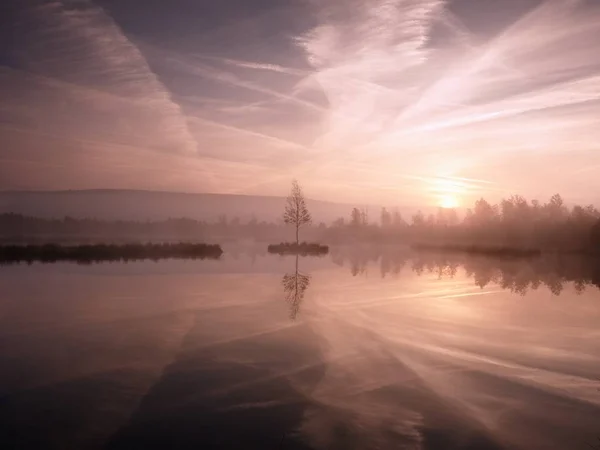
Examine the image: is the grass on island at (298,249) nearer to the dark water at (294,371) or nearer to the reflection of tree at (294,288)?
the reflection of tree at (294,288)

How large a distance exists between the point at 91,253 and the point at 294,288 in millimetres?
34564

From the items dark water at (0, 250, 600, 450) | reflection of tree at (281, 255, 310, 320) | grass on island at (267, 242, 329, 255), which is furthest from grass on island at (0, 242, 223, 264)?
dark water at (0, 250, 600, 450)

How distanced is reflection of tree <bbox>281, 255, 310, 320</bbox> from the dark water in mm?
472

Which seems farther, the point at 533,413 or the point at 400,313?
the point at 400,313

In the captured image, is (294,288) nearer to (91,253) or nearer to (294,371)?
(294,371)

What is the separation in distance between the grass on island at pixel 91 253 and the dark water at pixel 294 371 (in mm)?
26449

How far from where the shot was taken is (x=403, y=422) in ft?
31.0

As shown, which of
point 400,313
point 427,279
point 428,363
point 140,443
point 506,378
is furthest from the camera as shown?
point 427,279

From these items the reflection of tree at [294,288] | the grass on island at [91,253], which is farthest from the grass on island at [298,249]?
the reflection of tree at [294,288]

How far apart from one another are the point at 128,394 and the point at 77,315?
11075 millimetres

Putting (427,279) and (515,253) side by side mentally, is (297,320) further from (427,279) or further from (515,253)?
(515,253)

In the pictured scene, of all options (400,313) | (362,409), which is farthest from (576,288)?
(362,409)

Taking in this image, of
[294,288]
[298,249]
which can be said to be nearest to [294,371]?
[294,288]

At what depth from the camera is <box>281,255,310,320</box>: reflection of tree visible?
22.8m
